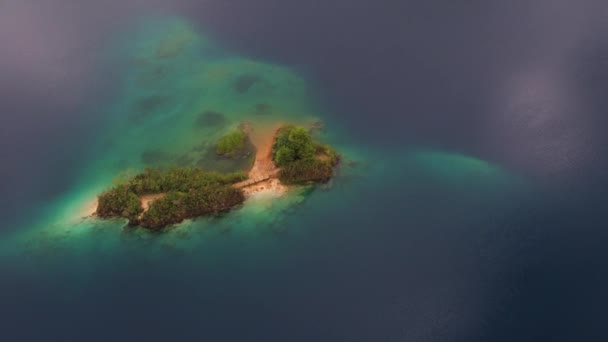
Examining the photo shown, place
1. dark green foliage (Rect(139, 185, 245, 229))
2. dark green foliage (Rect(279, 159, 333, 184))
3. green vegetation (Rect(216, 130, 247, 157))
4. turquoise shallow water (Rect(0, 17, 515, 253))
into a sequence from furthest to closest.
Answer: green vegetation (Rect(216, 130, 247, 157)) → dark green foliage (Rect(279, 159, 333, 184)) → turquoise shallow water (Rect(0, 17, 515, 253)) → dark green foliage (Rect(139, 185, 245, 229))

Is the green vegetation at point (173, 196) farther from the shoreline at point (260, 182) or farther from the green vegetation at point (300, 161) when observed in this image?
the green vegetation at point (300, 161)

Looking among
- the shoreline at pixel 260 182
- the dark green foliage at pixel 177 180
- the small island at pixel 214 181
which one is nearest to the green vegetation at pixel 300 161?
the small island at pixel 214 181

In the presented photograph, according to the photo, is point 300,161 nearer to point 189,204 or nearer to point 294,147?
point 294,147

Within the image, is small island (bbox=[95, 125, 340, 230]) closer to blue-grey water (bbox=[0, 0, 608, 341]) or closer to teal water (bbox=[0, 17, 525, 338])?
teal water (bbox=[0, 17, 525, 338])

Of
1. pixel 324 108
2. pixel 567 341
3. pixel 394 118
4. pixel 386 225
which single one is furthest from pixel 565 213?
pixel 324 108

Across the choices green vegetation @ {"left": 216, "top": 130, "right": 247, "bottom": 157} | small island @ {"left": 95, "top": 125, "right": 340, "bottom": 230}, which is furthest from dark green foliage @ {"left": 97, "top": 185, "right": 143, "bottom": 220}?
green vegetation @ {"left": 216, "top": 130, "right": 247, "bottom": 157}

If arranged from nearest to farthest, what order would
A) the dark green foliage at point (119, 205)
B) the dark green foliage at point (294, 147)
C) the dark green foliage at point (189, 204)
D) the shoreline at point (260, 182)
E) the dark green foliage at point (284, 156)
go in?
the dark green foliage at point (189, 204), the dark green foliage at point (119, 205), the shoreline at point (260, 182), the dark green foliage at point (284, 156), the dark green foliage at point (294, 147)

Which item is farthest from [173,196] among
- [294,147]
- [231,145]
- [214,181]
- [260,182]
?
[294,147]
